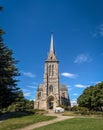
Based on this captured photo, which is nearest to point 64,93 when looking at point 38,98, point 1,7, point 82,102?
point 38,98

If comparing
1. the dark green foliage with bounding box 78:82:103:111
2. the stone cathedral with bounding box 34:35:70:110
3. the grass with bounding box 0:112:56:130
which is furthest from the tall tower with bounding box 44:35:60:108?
the grass with bounding box 0:112:56:130

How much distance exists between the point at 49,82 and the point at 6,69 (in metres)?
42.1

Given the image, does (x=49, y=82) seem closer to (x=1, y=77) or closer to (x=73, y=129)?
(x=1, y=77)

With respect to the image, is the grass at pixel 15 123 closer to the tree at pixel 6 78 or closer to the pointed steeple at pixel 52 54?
the tree at pixel 6 78

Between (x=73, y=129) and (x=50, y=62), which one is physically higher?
(x=50, y=62)

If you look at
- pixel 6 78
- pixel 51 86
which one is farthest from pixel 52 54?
pixel 6 78

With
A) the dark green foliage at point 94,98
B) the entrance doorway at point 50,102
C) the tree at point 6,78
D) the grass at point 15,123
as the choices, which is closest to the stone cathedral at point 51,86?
the entrance doorway at point 50,102

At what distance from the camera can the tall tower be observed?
66.6 m

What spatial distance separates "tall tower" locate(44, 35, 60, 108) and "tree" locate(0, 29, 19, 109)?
36.4 m

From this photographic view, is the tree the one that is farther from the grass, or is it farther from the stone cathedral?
the stone cathedral

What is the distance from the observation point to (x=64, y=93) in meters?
82.1

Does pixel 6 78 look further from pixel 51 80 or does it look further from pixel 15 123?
pixel 51 80

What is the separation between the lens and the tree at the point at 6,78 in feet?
86.7

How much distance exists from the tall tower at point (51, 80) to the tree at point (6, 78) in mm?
36433
